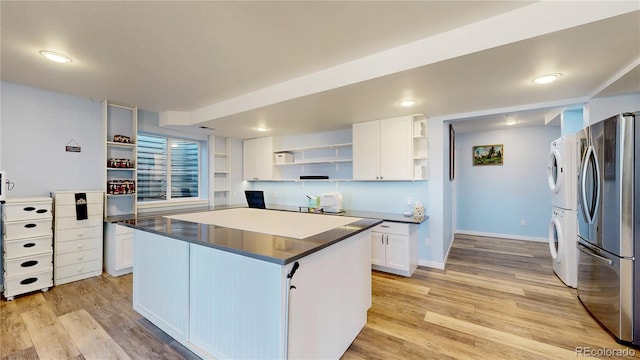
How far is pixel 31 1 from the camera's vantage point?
154cm

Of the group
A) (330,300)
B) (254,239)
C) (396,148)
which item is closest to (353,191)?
(396,148)

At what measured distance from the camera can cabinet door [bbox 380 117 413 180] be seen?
3498mm

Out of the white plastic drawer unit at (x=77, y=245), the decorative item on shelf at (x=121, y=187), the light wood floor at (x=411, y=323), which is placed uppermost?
the decorative item on shelf at (x=121, y=187)

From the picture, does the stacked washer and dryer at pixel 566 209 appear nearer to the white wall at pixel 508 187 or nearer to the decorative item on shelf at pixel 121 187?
the white wall at pixel 508 187

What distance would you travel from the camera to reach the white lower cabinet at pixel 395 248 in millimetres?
3305

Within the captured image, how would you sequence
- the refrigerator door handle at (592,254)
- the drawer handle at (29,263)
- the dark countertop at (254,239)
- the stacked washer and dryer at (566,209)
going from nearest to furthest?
the dark countertop at (254,239) < the refrigerator door handle at (592,254) < the drawer handle at (29,263) < the stacked washer and dryer at (566,209)

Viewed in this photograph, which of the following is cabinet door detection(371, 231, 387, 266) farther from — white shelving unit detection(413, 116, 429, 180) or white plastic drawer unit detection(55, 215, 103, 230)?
white plastic drawer unit detection(55, 215, 103, 230)

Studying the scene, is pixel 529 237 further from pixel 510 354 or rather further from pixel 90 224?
pixel 90 224

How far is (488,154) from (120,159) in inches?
265

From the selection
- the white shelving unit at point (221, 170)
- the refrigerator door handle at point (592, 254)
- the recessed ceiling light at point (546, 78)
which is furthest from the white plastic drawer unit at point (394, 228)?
the white shelving unit at point (221, 170)

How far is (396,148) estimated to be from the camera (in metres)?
3.59

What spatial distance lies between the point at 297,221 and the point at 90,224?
8.95 ft

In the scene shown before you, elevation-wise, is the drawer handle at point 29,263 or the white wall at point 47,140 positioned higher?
the white wall at point 47,140

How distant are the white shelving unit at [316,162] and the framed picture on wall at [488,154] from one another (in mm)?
3200
